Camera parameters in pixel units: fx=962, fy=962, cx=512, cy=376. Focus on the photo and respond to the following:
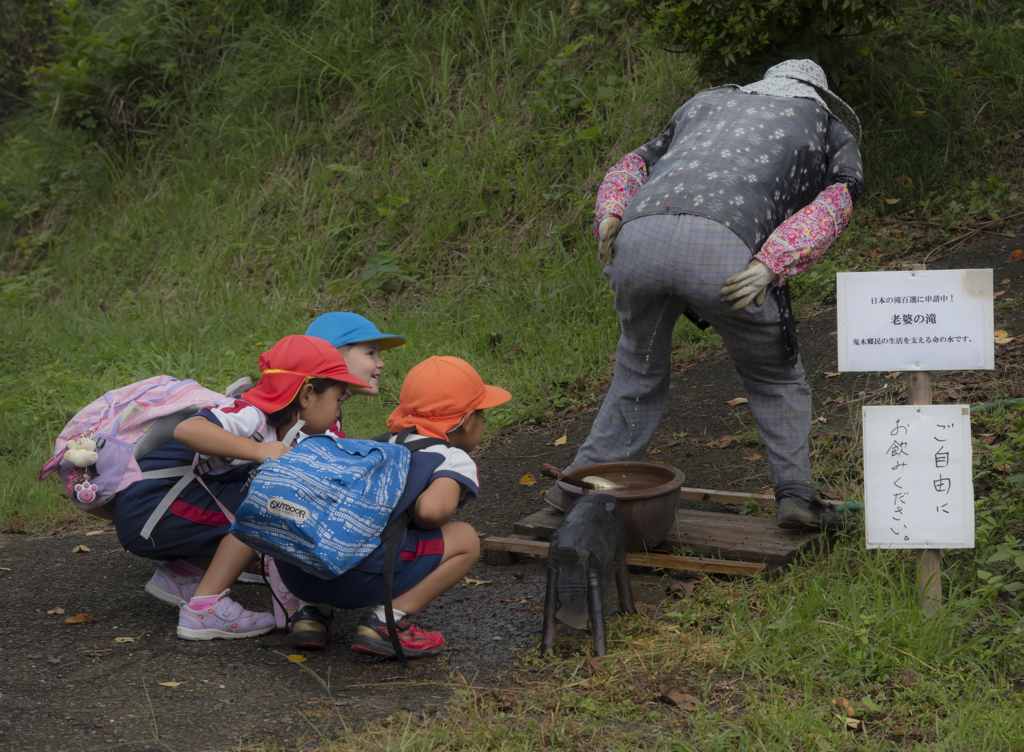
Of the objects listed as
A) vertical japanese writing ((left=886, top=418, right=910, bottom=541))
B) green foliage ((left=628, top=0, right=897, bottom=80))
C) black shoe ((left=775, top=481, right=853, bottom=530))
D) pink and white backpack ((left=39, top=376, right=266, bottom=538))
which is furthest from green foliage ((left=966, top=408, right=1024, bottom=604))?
green foliage ((left=628, top=0, right=897, bottom=80))

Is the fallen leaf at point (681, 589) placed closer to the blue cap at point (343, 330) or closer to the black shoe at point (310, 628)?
the black shoe at point (310, 628)

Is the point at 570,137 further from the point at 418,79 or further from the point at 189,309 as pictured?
the point at 189,309

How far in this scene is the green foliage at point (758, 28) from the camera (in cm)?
621

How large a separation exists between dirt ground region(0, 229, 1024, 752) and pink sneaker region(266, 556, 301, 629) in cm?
8

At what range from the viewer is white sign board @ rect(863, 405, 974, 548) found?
2998mm

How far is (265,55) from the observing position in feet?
32.7

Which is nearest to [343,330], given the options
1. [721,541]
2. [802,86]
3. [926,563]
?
[721,541]

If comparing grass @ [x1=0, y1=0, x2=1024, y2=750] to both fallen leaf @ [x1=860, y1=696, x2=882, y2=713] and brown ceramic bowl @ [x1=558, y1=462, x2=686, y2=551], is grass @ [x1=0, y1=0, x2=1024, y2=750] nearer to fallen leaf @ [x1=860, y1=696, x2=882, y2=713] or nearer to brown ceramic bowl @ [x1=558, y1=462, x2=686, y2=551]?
fallen leaf @ [x1=860, y1=696, x2=882, y2=713]

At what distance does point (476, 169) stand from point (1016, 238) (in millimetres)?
4166

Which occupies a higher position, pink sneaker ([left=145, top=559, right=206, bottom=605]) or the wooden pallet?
the wooden pallet

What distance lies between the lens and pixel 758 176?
3.45m

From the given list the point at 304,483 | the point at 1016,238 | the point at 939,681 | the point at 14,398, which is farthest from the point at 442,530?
the point at 1016,238

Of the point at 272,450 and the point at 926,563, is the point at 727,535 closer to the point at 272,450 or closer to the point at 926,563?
the point at 926,563

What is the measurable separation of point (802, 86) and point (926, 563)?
6.04ft
